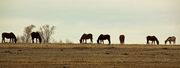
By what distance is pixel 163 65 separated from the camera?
93.1ft

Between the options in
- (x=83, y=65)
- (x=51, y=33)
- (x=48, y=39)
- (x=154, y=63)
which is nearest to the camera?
(x=83, y=65)

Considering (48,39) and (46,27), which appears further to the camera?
(46,27)

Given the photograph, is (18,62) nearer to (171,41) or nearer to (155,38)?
(155,38)

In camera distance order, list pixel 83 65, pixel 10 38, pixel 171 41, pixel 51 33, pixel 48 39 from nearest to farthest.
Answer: pixel 83 65 < pixel 10 38 < pixel 171 41 < pixel 48 39 < pixel 51 33

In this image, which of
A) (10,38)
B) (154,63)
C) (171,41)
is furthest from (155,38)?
(154,63)

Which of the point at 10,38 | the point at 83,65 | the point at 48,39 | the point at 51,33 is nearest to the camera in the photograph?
the point at 83,65

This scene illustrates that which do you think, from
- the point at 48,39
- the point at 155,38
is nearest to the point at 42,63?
the point at 155,38

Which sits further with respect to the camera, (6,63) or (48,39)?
(48,39)

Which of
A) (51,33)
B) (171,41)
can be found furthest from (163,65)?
(51,33)

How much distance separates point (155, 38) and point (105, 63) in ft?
149

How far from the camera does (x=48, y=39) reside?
89875 millimetres

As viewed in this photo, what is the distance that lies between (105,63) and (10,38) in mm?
41917

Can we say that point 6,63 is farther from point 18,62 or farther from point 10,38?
point 10,38

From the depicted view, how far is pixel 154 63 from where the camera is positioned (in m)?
29.8
